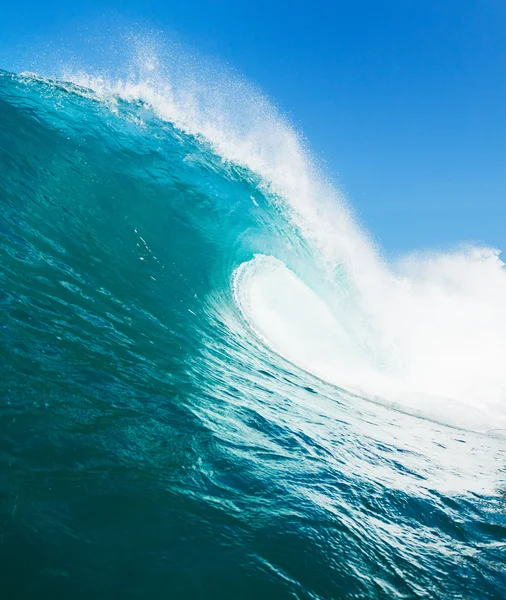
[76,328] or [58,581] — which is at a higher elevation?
[76,328]

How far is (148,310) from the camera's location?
6.34m

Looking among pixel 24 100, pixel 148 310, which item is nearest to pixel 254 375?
pixel 148 310

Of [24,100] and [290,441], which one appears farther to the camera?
[24,100]

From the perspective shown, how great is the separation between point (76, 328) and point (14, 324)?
702 mm

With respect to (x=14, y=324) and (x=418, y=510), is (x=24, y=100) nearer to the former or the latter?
(x=14, y=324)

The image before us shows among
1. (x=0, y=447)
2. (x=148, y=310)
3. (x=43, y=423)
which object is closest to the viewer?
(x=0, y=447)

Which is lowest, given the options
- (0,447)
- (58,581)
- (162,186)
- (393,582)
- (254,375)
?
(58,581)

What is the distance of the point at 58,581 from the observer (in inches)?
63.6

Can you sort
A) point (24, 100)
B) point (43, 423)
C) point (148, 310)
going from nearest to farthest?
point (43, 423)
point (148, 310)
point (24, 100)

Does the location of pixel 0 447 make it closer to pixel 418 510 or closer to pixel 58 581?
pixel 58 581

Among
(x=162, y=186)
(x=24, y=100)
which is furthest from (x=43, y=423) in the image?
(x=24, y=100)

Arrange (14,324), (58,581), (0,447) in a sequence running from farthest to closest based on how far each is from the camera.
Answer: (14,324), (0,447), (58,581)

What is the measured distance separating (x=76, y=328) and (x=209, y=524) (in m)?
2.92

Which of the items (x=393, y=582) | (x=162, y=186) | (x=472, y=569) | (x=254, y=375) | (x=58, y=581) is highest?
(x=162, y=186)
